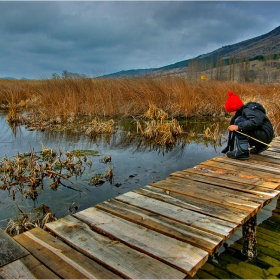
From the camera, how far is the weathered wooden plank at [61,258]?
155cm

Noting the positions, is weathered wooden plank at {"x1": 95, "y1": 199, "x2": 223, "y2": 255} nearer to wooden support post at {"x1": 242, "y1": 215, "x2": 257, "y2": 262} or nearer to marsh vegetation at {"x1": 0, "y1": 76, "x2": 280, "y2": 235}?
wooden support post at {"x1": 242, "y1": 215, "x2": 257, "y2": 262}

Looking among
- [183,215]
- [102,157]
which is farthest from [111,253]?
[102,157]

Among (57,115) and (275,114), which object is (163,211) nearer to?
(275,114)

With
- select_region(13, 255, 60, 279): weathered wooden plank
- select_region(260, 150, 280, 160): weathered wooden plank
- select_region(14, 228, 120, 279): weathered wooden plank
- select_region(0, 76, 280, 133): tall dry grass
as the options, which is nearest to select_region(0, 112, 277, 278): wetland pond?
select_region(260, 150, 280, 160): weathered wooden plank

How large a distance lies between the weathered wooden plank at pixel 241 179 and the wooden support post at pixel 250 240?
14.6 inches

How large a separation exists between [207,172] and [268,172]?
0.78 metres

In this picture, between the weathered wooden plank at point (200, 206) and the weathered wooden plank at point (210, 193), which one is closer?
the weathered wooden plank at point (200, 206)

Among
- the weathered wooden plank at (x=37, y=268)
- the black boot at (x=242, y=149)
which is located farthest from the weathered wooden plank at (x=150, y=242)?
the black boot at (x=242, y=149)

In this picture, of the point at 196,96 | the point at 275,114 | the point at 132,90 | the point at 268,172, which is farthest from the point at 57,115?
the point at 268,172

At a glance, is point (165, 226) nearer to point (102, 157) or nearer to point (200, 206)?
point (200, 206)

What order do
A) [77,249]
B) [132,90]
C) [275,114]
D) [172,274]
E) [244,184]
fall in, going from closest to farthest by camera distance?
[172,274], [77,249], [244,184], [275,114], [132,90]

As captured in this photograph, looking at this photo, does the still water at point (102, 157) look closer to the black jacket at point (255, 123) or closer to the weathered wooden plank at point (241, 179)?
the weathered wooden plank at point (241, 179)

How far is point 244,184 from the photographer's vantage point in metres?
3.05

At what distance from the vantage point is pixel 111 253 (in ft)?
5.72
